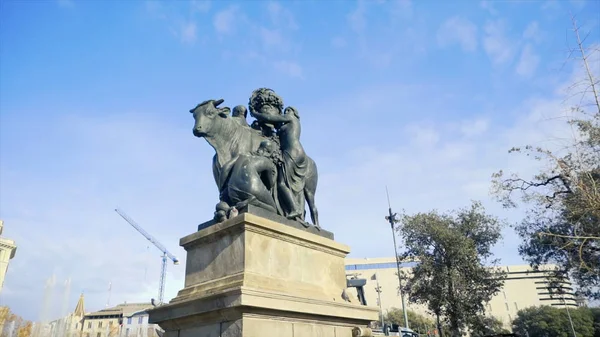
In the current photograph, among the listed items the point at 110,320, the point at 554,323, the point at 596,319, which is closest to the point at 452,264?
the point at 554,323

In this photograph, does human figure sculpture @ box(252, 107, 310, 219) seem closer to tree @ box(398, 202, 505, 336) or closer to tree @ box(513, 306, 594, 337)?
tree @ box(398, 202, 505, 336)

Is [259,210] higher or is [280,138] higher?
[280,138]

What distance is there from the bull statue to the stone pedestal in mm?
482

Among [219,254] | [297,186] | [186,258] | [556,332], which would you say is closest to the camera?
[219,254]

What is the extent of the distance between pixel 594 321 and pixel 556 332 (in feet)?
25.2

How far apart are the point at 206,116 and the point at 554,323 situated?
81.7m

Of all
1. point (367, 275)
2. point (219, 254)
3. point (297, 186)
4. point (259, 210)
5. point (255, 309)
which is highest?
point (367, 275)

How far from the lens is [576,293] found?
24828 mm

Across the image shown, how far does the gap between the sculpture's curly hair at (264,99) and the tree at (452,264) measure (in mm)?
24636

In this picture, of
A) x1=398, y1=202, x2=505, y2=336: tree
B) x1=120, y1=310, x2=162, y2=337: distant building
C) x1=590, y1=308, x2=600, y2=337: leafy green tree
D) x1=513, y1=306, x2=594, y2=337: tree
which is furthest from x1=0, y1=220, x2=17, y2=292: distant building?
x1=590, y1=308, x2=600, y2=337: leafy green tree

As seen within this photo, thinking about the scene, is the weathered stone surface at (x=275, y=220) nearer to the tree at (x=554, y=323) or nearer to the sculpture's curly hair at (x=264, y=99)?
the sculpture's curly hair at (x=264, y=99)

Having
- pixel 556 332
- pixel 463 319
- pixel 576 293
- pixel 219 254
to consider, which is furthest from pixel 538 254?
pixel 556 332

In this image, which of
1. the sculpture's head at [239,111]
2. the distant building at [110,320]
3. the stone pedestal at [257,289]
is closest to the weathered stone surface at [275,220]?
the stone pedestal at [257,289]

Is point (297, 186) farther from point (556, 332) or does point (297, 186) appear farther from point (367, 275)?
point (367, 275)
